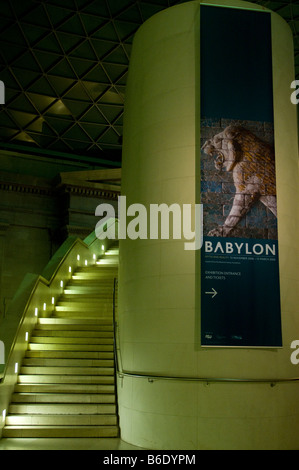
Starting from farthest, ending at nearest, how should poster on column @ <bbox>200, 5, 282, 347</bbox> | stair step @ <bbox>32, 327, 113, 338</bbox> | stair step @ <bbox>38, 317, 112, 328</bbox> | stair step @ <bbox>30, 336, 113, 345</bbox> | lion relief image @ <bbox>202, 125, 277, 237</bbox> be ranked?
stair step @ <bbox>38, 317, 112, 328</bbox>, stair step @ <bbox>32, 327, 113, 338</bbox>, stair step @ <bbox>30, 336, 113, 345</bbox>, lion relief image @ <bbox>202, 125, 277, 237</bbox>, poster on column @ <bbox>200, 5, 282, 347</bbox>

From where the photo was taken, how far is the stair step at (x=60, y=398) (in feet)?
37.6

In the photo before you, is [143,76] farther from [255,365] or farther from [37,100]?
[37,100]

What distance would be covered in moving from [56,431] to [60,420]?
352mm

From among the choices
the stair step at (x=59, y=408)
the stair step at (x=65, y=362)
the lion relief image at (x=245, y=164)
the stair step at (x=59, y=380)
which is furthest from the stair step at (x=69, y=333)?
the lion relief image at (x=245, y=164)

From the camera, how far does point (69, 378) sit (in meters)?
12.2

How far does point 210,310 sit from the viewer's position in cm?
964

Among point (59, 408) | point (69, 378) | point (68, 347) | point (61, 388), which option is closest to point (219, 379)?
point (59, 408)

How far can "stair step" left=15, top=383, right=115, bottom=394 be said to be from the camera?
464 inches

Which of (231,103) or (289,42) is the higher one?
(289,42)

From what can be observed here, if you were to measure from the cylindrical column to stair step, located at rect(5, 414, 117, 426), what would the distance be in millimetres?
461

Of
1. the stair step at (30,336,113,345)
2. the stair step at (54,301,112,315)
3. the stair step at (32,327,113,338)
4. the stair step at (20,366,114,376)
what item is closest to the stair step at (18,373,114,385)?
the stair step at (20,366,114,376)

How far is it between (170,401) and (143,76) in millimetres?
6673

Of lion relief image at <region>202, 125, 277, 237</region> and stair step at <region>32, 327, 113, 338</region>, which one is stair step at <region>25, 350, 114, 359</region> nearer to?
stair step at <region>32, 327, 113, 338</region>
